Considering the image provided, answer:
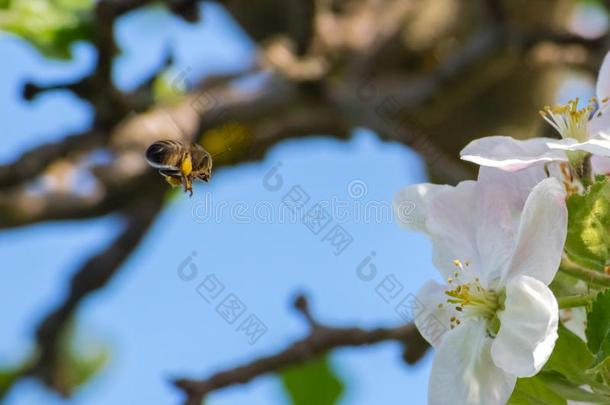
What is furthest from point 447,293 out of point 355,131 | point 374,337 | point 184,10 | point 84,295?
point 84,295

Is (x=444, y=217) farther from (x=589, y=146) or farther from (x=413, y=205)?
(x=589, y=146)

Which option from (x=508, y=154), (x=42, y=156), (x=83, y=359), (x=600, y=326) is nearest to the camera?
(x=600, y=326)

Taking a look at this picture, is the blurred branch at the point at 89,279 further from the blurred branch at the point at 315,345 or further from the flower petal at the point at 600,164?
the flower petal at the point at 600,164

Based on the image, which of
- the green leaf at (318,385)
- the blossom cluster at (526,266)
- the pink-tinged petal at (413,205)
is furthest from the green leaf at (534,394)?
the green leaf at (318,385)

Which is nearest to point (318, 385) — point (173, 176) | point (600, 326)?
point (173, 176)

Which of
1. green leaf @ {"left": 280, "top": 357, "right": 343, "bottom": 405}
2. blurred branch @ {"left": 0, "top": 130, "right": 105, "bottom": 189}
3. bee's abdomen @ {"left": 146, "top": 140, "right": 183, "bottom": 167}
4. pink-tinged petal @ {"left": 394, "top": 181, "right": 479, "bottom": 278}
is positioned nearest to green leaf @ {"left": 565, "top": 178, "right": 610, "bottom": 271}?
pink-tinged petal @ {"left": 394, "top": 181, "right": 479, "bottom": 278}
